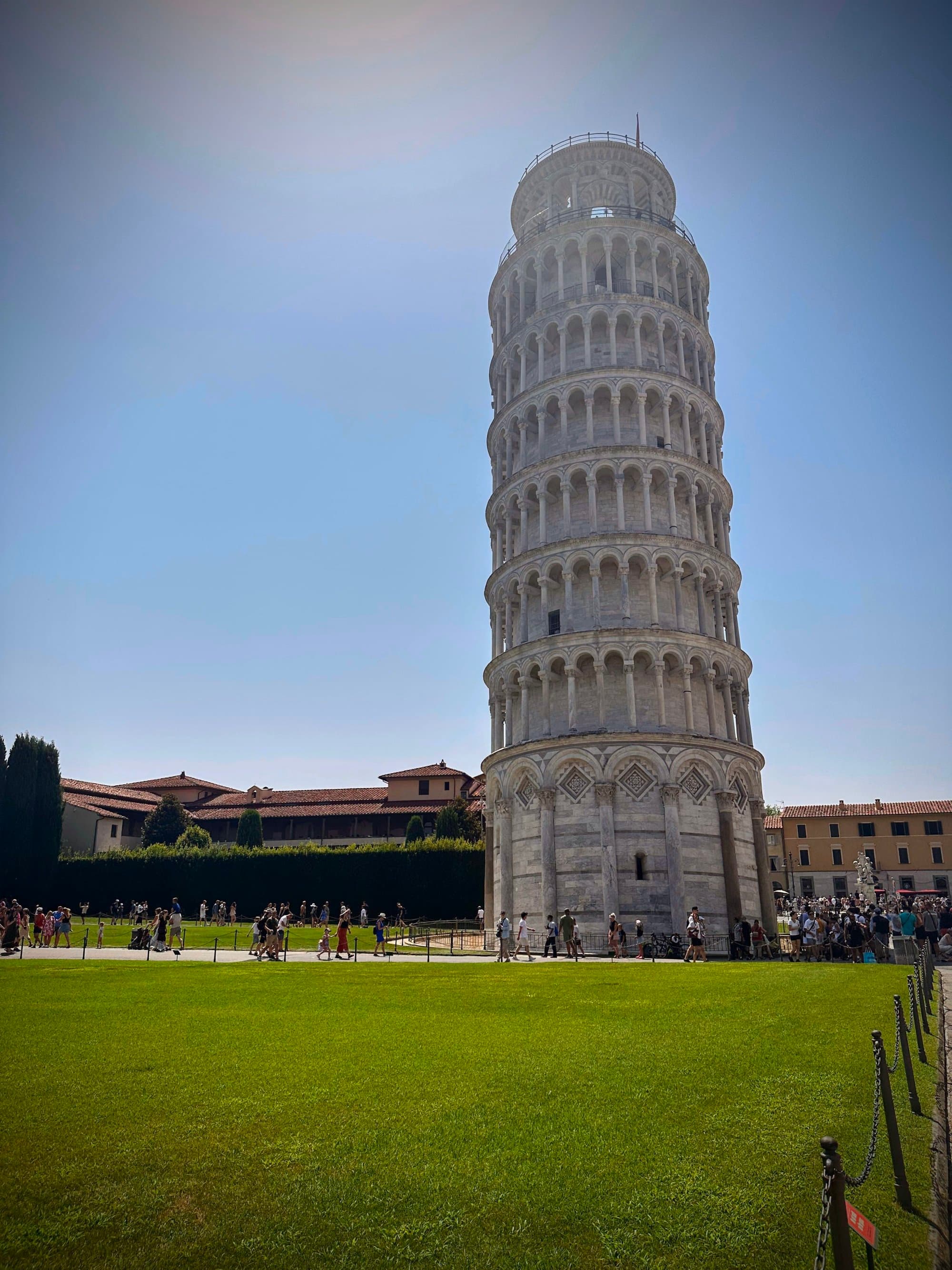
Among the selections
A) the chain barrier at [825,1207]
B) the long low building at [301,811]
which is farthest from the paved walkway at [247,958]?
the long low building at [301,811]

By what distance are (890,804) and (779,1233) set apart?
103231 mm

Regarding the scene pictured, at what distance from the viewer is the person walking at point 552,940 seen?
114ft

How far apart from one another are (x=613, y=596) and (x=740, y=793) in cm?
1123

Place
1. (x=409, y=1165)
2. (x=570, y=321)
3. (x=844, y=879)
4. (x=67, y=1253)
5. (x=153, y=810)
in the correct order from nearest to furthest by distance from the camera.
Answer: (x=67, y=1253) < (x=409, y=1165) < (x=570, y=321) < (x=153, y=810) < (x=844, y=879)

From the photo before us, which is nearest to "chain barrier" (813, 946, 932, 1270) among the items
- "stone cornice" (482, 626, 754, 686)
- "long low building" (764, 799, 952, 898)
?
"stone cornice" (482, 626, 754, 686)

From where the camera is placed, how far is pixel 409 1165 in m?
7.55

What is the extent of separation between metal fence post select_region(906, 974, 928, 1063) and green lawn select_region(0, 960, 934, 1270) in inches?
18.1

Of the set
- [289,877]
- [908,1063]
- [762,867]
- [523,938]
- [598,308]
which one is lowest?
[523,938]

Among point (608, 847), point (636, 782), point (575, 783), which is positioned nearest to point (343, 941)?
point (608, 847)

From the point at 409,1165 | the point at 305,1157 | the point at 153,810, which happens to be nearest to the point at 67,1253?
the point at 305,1157

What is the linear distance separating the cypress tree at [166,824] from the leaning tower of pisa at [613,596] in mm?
44005

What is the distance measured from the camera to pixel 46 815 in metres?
66.8

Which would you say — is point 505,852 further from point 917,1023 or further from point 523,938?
point 917,1023

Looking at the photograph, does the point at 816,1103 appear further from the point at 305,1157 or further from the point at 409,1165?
the point at 305,1157
